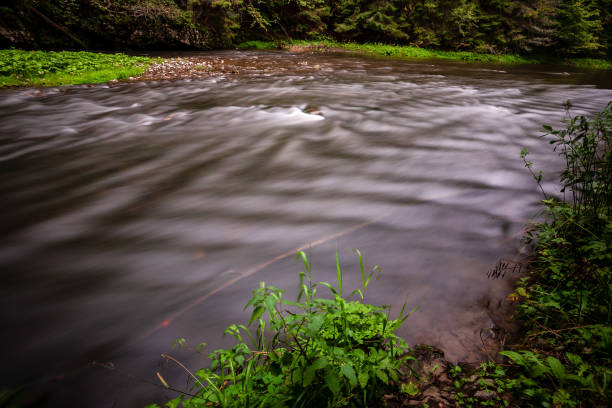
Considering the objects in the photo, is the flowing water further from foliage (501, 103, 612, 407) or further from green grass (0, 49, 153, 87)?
green grass (0, 49, 153, 87)

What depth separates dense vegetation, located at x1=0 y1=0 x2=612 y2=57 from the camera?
500 inches

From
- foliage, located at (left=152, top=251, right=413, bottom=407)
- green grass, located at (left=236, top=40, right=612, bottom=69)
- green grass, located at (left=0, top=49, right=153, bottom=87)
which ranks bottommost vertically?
foliage, located at (left=152, top=251, right=413, bottom=407)

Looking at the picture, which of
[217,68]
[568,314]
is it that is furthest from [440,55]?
[568,314]

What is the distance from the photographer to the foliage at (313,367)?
128 cm

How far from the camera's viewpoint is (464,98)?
841cm

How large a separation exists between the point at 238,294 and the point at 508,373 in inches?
65.8

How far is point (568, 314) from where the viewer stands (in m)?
1.71

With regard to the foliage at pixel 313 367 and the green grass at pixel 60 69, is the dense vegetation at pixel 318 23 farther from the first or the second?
the foliage at pixel 313 367

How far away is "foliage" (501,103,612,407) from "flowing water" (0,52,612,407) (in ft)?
0.76

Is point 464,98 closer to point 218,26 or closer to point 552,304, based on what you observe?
point 552,304

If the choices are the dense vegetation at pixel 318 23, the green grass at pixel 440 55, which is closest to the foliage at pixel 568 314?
the dense vegetation at pixel 318 23

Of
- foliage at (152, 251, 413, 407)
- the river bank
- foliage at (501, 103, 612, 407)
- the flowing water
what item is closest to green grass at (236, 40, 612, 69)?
the river bank

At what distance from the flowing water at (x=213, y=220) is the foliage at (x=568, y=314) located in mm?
230

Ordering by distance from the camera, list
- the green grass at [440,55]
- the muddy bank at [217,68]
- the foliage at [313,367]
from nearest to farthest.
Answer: the foliage at [313,367] < the muddy bank at [217,68] < the green grass at [440,55]
